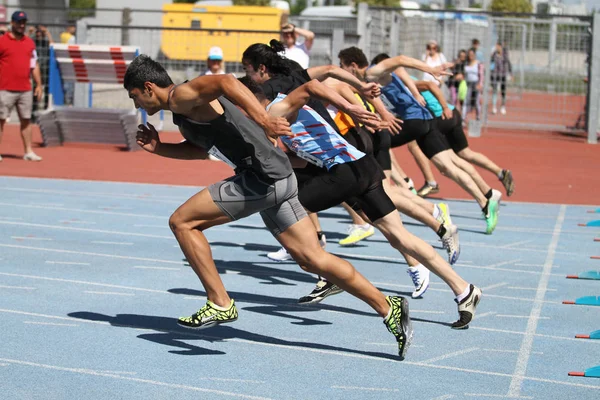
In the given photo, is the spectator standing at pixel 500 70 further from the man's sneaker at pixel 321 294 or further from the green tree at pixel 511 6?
the green tree at pixel 511 6

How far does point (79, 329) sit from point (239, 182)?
1.62 metres

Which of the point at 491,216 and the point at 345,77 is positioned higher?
the point at 345,77

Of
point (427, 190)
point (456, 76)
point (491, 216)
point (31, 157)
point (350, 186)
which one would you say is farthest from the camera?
point (456, 76)

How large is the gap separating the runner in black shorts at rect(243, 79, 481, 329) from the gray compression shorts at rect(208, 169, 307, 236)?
89 centimetres

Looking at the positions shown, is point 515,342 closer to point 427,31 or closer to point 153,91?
point 153,91

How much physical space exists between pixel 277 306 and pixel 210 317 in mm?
1467

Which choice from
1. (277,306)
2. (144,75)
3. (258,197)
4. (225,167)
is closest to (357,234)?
(277,306)

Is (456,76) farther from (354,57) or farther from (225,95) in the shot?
(225,95)

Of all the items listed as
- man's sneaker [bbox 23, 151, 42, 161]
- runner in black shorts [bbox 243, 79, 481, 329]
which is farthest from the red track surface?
runner in black shorts [bbox 243, 79, 481, 329]

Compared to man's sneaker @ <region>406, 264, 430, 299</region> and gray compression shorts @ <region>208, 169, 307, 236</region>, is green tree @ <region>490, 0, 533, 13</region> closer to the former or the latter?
man's sneaker @ <region>406, 264, 430, 299</region>

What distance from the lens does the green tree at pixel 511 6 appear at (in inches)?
2221

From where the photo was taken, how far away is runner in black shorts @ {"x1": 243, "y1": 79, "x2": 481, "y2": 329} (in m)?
6.79

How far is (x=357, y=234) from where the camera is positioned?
10.1 meters

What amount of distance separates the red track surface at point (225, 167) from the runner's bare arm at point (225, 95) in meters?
8.56
